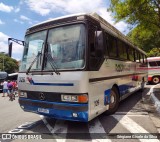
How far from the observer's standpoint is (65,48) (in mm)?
5945

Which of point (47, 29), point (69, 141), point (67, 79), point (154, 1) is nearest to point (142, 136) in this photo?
point (69, 141)

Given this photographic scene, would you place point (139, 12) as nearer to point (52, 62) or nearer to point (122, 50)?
point (122, 50)

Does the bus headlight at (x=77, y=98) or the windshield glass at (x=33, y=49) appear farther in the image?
the windshield glass at (x=33, y=49)

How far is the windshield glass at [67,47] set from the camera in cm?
575

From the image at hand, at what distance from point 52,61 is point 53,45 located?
0.46 meters

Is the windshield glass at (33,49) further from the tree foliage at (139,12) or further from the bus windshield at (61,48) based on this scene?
the tree foliage at (139,12)

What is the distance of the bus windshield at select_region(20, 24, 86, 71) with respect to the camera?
5.77 meters

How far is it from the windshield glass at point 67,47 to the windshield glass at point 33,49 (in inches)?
11.5

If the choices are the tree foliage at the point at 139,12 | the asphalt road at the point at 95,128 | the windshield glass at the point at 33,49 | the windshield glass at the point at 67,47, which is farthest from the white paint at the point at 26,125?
the tree foliage at the point at 139,12

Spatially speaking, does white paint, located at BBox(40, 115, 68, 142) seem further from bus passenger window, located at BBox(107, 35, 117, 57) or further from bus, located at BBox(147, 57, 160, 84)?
bus, located at BBox(147, 57, 160, 84)

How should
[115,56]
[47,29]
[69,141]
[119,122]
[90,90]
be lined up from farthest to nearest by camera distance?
1. [115,56]
2. [119,122]
3. [47,29]
4. [90,90]
5. [69,141]

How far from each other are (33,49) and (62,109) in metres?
2.07

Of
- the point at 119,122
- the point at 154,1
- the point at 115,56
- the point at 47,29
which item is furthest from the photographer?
the point at 154,1

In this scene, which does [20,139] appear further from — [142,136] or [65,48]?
[142,136]
